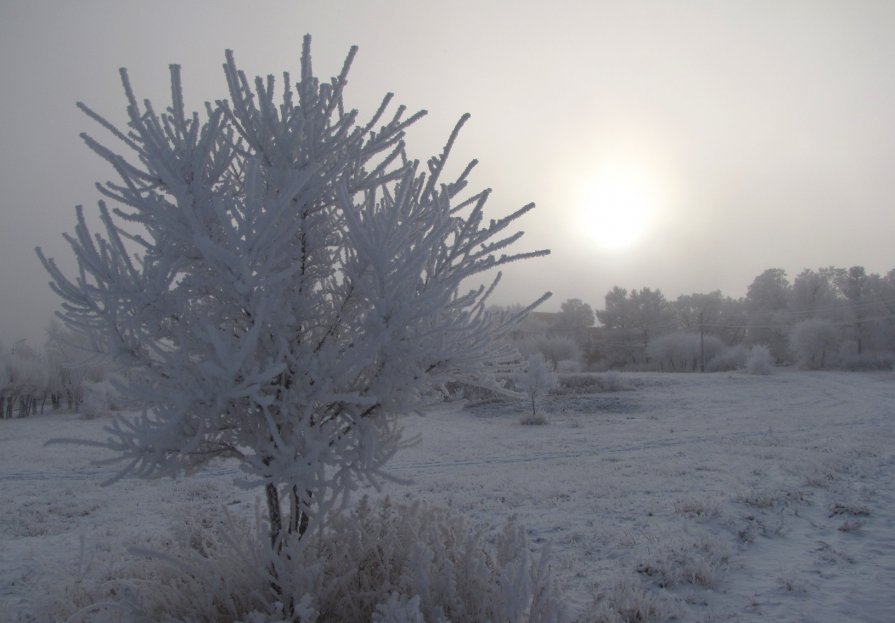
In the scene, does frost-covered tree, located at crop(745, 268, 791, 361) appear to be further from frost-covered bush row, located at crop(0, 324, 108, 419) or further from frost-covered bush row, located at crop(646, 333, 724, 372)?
frost-covered bush row, located at crop(0, 324, 108, 419)

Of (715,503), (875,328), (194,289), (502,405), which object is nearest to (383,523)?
(194,289)

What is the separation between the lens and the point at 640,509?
8.33 metres

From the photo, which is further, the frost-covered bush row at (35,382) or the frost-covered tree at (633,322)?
the frost-covered tree at (633,322)

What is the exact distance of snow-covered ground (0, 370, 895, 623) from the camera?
5.18m

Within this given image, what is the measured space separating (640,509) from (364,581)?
614 centimetres

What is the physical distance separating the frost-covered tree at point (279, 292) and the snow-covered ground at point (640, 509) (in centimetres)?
127

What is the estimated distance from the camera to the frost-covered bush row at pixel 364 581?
9.96 feet

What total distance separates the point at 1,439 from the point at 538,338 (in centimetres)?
5370

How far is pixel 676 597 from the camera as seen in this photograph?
5012mm

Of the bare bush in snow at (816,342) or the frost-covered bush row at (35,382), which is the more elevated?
the bare bush in snow at (816,342)

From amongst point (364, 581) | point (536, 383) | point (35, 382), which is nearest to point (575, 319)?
point (536, 383)

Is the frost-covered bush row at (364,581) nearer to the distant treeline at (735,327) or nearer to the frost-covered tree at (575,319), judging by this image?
the distant treeline at (735,327)

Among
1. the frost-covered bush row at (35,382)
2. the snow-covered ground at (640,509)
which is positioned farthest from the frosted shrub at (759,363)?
the frost-covered bush row at (35,382)

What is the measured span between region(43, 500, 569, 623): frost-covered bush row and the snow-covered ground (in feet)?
2.73
